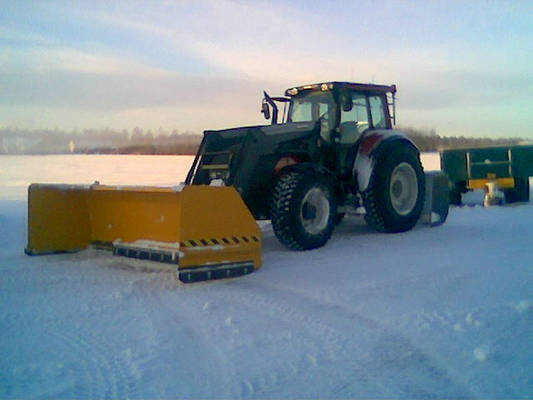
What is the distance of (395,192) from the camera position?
7961 millimetres

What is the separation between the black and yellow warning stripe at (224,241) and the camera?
4545 millimetres

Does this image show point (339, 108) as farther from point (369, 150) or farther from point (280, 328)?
point (280, 328)

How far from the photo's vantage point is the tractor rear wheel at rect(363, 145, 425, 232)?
7.18m

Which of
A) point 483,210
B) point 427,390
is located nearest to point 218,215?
point 427,390

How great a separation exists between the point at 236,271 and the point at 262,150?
1.73 meters

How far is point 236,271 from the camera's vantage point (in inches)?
191

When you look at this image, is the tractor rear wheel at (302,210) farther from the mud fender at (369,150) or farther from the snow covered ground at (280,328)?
the mud fender at (369,150)

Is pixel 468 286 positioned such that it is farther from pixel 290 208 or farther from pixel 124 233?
pixel 124 233

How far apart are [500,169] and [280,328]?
9889 millimetres

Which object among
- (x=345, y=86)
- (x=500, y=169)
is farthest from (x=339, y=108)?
(x=500, y=169)

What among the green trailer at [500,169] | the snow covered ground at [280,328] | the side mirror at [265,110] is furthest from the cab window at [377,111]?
the green trailer at [500,169]

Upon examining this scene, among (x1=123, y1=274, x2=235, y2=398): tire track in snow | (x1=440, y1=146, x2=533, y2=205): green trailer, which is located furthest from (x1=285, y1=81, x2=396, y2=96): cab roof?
(x1=440, y1=146, x2=533, y2=205): green trailer

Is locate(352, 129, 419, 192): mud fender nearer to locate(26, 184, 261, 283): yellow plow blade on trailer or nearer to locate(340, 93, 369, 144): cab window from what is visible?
locate(340, 93, 369, 144): cab window

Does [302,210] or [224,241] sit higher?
[302,210]
